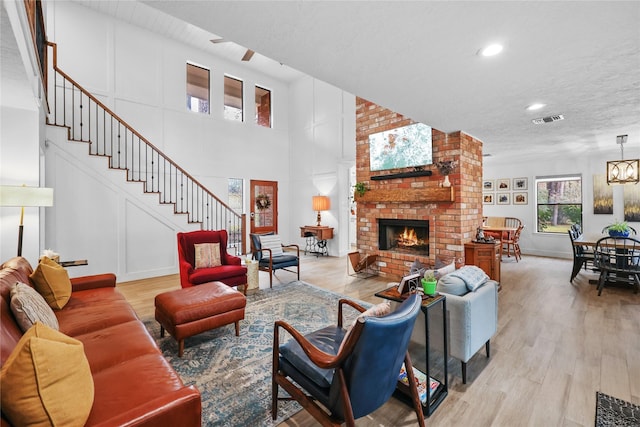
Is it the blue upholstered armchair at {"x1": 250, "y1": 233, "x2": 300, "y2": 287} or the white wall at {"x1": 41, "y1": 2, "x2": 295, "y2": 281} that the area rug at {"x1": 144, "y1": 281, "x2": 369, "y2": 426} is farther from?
the white wall at {"x1": 41, "y1": 2, "x2": 295, "y2": 281}

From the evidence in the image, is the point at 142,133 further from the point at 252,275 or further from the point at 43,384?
the point at 43,384

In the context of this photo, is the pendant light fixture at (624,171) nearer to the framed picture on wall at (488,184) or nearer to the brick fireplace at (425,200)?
the brick fireplace at (425,200)

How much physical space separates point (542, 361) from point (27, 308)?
12.4ft

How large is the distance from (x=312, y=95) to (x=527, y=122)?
5.54m

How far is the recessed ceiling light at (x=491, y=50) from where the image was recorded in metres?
2.14

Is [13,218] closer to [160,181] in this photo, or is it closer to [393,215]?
[160,181]

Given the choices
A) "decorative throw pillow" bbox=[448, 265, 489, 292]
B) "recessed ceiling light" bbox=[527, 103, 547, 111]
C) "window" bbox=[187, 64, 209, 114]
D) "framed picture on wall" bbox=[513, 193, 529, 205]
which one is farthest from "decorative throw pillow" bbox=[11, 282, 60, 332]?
"framed picture on wall" bbox=[513, 193, 529, 205]

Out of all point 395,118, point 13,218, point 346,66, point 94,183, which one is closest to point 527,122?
point 395,118

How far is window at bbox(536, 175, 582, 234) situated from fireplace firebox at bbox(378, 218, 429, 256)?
459 cm

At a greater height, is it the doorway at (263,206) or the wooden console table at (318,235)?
the doorway at (263,206)

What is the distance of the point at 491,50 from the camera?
2197 mm

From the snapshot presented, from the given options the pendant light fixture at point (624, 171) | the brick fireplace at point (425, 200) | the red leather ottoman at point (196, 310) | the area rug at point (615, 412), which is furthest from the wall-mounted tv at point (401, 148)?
the red leather ottoman at point (196, 310)

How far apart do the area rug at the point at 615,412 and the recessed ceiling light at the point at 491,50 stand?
2.63 m

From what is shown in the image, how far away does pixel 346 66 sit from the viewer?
95.3 inches
